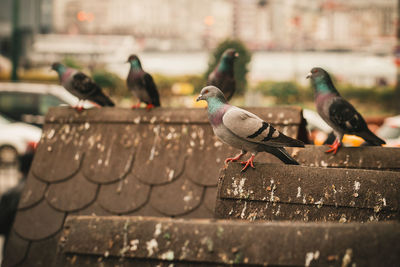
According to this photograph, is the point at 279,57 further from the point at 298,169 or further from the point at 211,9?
the point at 298,169

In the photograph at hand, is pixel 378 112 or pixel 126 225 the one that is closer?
pixel 126 225

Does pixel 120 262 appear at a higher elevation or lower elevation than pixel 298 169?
lower

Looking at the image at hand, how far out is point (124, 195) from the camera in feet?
7.98

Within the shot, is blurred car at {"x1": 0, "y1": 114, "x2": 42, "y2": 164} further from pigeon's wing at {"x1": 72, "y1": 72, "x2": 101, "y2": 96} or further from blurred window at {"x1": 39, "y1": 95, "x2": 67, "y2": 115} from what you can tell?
pigeon's wing at {"x1": 72, "y1": 72, "x2": 101, "y2": 96}

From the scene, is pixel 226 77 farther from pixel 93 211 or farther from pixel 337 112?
pixel 93 211

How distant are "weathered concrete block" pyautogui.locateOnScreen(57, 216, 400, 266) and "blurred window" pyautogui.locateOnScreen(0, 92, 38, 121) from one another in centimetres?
1110

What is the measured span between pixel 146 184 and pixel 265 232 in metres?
1.26

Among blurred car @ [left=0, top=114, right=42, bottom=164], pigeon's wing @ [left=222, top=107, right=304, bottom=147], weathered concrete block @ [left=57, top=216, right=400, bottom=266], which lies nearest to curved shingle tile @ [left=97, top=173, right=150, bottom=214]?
pigeon's wing @ [left=222, top=107, right=304, bottom=147]

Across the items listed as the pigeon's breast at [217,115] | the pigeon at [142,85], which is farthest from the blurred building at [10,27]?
the pigeon's breast at [217,115]

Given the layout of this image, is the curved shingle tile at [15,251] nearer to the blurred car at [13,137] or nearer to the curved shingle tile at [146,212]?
the curved shingle tile at [146,212]

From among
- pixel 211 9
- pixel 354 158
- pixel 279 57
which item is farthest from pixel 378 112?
pixel 211 9

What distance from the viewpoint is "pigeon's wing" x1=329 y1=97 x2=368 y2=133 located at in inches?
121

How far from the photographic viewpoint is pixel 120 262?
4.48ft

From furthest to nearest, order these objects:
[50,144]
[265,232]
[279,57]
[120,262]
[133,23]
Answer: [133,23]
[279,57]
[50,144]
[120,262]
[265,232]
